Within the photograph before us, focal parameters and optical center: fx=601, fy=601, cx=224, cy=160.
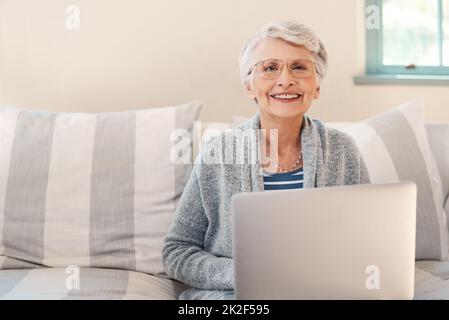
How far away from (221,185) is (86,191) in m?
0.41

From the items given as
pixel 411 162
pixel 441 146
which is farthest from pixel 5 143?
pixel 441 146

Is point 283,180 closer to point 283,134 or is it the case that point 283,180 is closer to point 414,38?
point 283,134

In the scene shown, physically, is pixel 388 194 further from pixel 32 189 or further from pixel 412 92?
pixel 412 92

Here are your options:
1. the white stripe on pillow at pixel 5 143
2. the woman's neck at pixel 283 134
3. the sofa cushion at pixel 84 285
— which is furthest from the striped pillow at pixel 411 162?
the white stripe on pillow at pixel 5 143

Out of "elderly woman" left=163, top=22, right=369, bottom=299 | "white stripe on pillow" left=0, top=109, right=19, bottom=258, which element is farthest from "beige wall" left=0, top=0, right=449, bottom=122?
"elderly woman" left=163, top=22, right=369, bottom=299

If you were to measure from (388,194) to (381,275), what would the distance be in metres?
0.14

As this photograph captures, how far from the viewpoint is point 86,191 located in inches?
63.1

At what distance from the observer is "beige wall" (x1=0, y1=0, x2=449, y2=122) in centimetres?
201

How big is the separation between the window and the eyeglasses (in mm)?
914

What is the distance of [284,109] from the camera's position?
4.47 ft

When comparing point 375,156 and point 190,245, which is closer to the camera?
point 190,245

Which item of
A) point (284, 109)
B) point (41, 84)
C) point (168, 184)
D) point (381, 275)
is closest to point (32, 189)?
point (168, 184)

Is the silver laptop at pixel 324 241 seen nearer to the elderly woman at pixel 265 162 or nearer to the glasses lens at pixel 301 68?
the elderly woman at pixel 265 162
